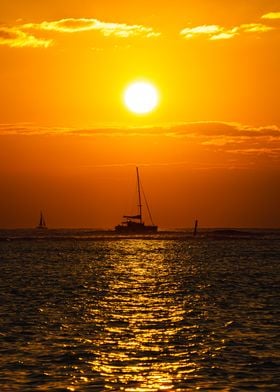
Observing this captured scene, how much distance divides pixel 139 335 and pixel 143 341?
70.5 inches

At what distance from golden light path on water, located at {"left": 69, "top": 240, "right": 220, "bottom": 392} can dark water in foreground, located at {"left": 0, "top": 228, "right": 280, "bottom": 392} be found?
0.14ft

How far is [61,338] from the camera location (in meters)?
35.8

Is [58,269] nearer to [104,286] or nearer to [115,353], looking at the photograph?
[104,286]

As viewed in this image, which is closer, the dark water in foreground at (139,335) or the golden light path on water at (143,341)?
the dark water in foreground at (139,335)

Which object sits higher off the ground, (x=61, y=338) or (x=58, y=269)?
(x=58, y=269)

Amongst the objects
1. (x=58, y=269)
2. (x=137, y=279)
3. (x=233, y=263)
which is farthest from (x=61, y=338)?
(x=233, y=263)

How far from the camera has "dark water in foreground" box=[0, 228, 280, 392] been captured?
89.7 ft

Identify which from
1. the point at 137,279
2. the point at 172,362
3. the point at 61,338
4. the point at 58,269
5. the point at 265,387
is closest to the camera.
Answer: the point at 265,387

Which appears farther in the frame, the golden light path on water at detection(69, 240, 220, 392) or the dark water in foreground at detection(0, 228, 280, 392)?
the golden light path on water at detection(69, 240, 220, 392)

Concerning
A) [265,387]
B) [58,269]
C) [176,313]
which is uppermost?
[58,269]

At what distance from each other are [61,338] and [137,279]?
1571 inches

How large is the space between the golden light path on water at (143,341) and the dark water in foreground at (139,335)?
1.7 inches

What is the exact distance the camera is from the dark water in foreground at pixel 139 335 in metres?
27.3

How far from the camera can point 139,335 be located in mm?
36656
